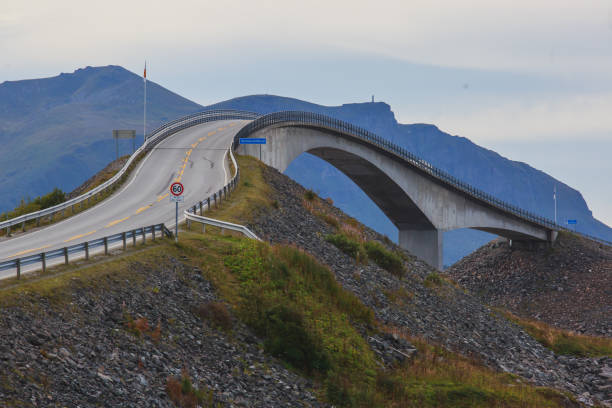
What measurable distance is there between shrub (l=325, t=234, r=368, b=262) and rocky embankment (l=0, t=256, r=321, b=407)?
1502 centimetres

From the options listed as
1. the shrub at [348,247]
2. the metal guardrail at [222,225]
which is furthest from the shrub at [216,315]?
the shrub at [348,247]

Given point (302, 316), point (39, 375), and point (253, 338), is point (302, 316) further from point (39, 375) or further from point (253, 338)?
point (39, 375)

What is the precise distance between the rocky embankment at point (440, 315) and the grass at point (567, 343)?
46.1 inches

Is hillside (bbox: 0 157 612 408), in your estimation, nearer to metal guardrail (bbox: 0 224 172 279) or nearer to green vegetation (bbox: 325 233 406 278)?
metal guardrail (bbox: 0 224 172 279)

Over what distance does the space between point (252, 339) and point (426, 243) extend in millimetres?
57679

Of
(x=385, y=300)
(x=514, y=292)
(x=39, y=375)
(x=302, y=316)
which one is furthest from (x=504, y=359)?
(x=514, y=292)

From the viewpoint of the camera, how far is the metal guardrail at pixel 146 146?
30.6 metres

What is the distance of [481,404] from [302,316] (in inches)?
246

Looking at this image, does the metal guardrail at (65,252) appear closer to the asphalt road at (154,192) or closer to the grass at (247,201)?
the asphalt road at (154,192)

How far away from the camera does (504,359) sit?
3036 cm

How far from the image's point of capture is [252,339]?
65.5 feet

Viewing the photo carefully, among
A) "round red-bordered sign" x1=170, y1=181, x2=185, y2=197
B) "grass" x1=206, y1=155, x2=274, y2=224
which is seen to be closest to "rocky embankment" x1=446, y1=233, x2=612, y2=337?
"grass" x1=206, y1=155, x2=274, y2=224

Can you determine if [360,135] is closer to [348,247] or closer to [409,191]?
[409,191]

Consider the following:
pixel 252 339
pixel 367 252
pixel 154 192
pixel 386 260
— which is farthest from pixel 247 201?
pixel 252 339
